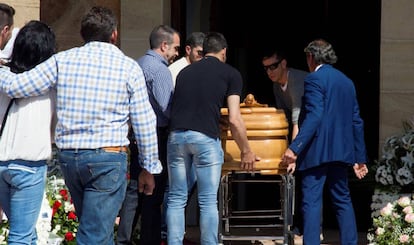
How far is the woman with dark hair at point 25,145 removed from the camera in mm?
6191

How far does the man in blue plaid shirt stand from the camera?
6.09 meters

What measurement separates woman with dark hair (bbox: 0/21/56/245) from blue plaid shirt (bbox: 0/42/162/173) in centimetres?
12

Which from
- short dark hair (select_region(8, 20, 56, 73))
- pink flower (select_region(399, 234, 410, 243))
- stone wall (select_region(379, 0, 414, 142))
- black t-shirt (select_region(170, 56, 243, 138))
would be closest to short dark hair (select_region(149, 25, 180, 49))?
black t-shirt (select_region(170, 56, 243, 138))

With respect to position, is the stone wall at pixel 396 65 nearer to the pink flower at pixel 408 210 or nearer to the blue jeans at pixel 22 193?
the pink flower at pixel 408 210

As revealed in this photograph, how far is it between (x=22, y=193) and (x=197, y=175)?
5.64ft

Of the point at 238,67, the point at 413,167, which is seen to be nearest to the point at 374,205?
the point at 413,167

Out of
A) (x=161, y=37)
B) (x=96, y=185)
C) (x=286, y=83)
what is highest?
(x=161, y=37)

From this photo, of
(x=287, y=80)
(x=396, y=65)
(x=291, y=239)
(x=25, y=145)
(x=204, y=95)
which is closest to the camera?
(x=25, y=145)

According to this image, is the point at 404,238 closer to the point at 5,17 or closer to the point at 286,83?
the point at 286,83

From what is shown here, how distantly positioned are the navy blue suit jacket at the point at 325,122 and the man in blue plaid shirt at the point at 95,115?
1.93 m

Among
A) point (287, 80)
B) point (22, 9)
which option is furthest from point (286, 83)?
point (22, 9)

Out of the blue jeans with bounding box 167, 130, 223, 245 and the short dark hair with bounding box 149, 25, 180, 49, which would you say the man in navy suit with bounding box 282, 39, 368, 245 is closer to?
the blue jeans with bounding box 167, 130, 223, 245

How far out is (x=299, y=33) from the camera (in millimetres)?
10078

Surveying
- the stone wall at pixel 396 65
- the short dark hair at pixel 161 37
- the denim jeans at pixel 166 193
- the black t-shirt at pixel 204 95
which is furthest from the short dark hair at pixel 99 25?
the stone wall at pixel 396 65
